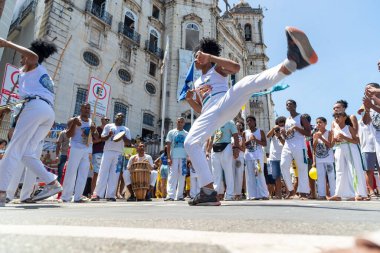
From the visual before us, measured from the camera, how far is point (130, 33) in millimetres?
21922

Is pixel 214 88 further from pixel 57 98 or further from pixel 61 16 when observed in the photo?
pixel 61 16

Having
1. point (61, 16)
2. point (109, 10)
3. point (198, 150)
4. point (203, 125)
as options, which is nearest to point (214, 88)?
point (203, 125)

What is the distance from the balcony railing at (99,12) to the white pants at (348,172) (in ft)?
60.7

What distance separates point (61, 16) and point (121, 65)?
499cm

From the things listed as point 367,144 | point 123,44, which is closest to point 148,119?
point 123,44

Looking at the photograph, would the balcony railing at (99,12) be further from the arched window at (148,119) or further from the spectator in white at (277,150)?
the spectator in white at (277,150)

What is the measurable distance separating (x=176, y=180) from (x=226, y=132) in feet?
6.65

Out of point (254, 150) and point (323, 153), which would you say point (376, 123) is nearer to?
point (323, 153)

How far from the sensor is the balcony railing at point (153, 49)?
22945 mm

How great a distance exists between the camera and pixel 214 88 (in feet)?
11.1

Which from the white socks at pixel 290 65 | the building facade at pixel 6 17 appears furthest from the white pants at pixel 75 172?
the building facade at pixel 6 17

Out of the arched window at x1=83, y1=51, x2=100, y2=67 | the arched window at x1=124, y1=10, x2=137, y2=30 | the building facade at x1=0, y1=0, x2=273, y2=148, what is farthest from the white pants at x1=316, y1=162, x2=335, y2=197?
the arched window at x1=124, y1=10, x2=137, y2=30

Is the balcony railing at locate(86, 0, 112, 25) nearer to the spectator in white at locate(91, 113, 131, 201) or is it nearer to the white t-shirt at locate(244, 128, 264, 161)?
the spectator in white at locate(91, 113, 131, 201)

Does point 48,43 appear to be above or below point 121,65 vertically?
below
